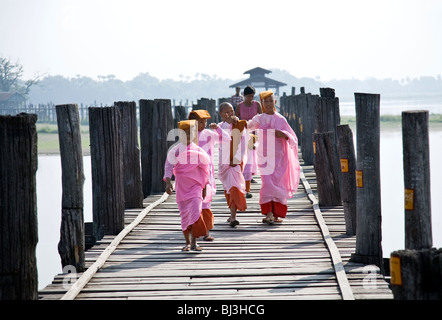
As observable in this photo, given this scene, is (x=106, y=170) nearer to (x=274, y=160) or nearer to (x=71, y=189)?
(x=71, y=189)

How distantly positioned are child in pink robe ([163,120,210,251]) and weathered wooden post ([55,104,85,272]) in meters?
1.05

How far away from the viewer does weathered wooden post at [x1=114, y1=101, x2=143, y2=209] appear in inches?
372

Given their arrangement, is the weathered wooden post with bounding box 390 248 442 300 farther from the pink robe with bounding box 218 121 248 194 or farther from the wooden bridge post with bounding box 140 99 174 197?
the wooden bridge post with bounding box 140 99 174 197

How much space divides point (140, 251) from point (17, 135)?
108 inches

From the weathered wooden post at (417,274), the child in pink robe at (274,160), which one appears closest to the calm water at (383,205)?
the child in pink robe at (274,160)

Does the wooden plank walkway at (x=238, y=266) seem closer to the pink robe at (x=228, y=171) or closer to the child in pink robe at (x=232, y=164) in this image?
the child in pink robe at (x=232, y=164)

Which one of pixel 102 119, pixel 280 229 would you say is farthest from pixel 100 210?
pixel 280 229

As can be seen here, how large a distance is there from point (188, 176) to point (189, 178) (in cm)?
2

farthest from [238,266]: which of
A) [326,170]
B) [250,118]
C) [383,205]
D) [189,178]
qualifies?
[383,205]

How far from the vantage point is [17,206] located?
185 inches

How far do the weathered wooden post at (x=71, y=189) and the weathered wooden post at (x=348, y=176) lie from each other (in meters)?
2.83

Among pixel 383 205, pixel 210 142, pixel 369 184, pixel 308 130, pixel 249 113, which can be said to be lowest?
pixel 383 205

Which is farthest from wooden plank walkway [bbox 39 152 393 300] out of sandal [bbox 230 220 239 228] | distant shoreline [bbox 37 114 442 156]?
distant shoreline [bbox 37 114 442 156]
